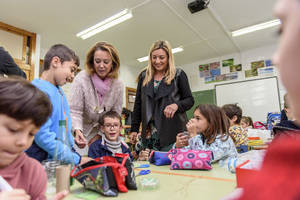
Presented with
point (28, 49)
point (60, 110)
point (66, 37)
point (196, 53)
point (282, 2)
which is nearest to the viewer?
point (282, 2)

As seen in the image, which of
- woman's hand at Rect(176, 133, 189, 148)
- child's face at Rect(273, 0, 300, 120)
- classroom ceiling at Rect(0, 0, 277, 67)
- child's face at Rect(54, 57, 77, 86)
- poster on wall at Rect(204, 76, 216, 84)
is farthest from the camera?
poster on wall at Rect(204, 76, 216, 84)

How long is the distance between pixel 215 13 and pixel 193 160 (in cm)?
280

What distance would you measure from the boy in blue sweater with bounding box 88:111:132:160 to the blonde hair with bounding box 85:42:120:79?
0.90 feet

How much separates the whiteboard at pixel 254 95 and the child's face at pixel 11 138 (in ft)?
16.1

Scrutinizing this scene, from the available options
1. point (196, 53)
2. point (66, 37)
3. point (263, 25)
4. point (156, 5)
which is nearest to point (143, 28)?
point (156, 5)

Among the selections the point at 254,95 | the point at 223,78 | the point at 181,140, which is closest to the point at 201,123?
the point at 181,140

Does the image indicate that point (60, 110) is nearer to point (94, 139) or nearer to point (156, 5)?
point (94, 139)

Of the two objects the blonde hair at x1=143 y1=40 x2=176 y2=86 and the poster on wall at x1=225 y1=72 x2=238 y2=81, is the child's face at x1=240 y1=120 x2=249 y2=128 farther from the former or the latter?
the blonde hair at x1=143 y1=40 x2=176 y2=86

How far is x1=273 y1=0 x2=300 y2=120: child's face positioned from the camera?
173 mm

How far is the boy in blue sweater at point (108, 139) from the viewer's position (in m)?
1.30

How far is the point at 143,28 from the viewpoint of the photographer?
11.1ft

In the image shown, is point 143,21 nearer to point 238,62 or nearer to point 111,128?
point 111,128

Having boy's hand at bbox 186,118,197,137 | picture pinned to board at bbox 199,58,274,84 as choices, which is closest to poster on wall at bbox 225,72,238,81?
picture pinned to board at bbox 199,58,274,84

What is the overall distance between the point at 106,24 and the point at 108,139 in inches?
95.1
